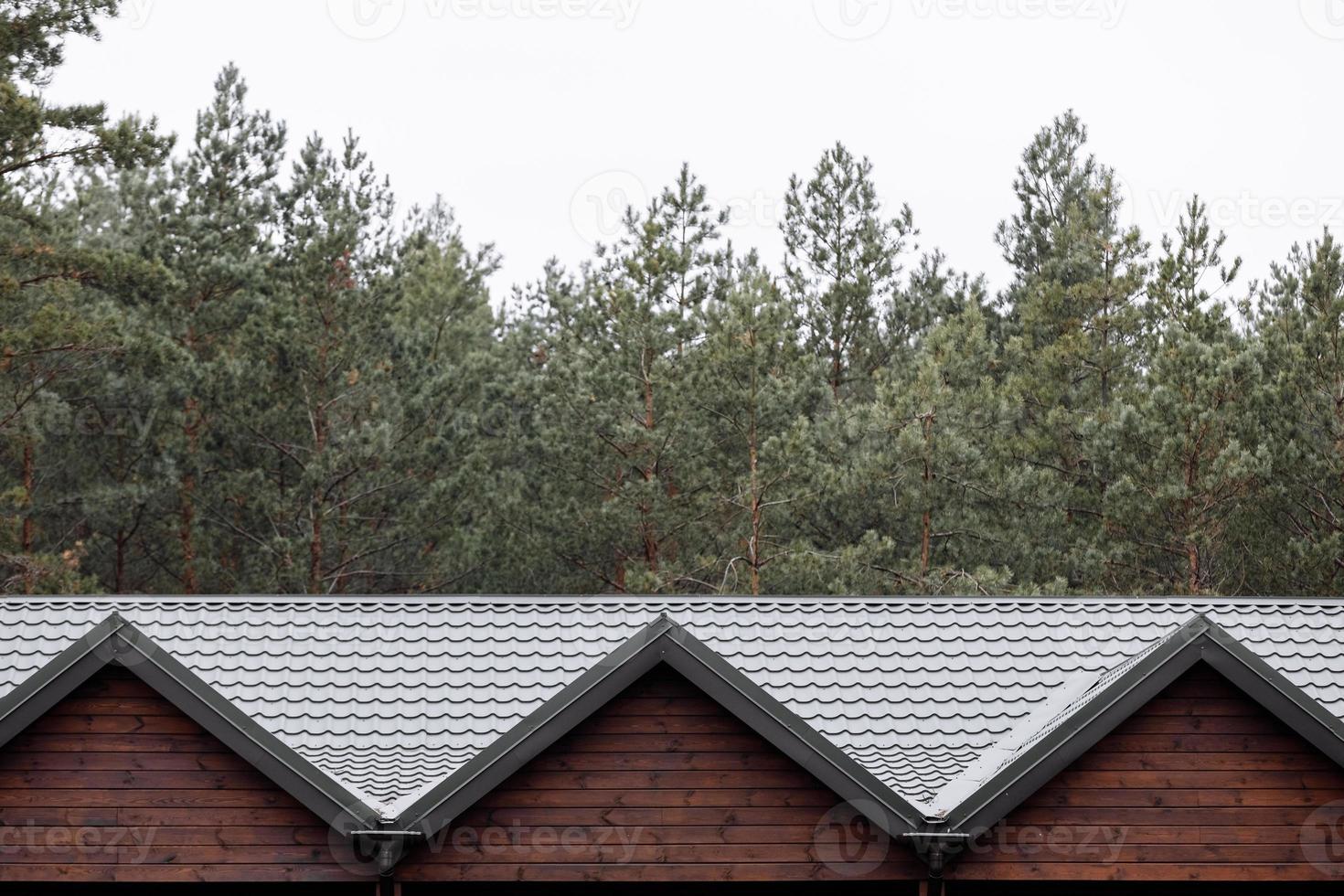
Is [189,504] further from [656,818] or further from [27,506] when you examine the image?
[656,818]

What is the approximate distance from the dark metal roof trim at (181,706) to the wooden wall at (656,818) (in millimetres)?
642

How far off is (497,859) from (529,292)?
23.3m

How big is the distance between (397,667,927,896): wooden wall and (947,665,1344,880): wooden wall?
0.81 m

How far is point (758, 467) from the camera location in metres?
22.2

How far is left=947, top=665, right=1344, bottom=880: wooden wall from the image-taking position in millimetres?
8992

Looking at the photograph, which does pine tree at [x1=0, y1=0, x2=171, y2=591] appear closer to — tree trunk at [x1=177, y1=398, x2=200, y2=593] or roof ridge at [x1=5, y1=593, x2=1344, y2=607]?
tree trunk at [x1=177, y1=398, x2=200, y2=593]

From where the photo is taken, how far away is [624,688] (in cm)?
913

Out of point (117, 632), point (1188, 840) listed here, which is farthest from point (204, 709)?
point (1188, 840)

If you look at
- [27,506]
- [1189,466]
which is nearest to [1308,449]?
[1189,466]

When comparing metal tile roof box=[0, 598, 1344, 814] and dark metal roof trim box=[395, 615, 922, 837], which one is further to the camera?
metal tile roof box=[0, 598, 1344, 814]

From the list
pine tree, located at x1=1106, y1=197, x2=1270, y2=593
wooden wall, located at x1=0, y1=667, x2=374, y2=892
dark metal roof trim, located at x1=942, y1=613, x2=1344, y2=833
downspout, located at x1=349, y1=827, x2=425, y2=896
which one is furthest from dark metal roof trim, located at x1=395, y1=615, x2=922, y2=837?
pine tree, located at x1=1106, y1=197, x2=1270, y2=593

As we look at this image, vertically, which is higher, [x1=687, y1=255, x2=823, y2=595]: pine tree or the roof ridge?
[x1=687, y1=255, x2=823, y2=595]: pine tree

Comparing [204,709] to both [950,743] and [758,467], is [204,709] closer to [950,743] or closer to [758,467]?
[950,743]

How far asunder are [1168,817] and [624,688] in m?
3.48
